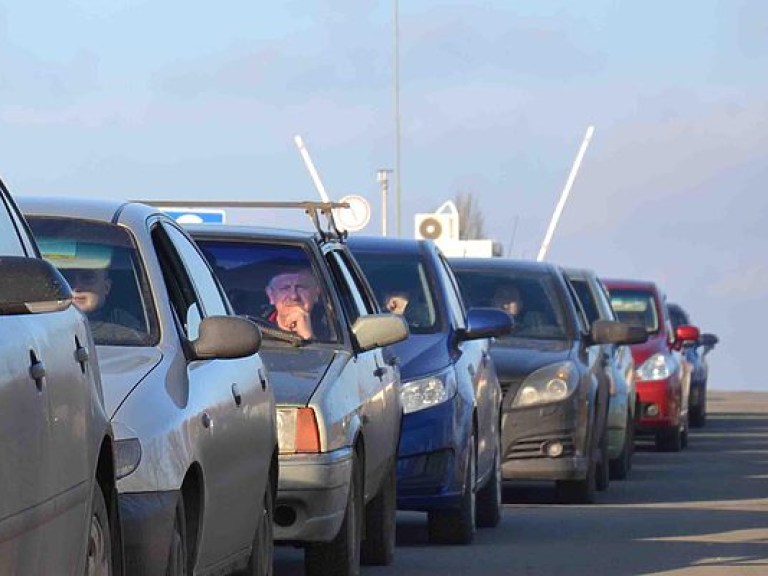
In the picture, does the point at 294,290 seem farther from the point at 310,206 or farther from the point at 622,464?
the point at 622,464

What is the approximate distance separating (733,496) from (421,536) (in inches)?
220

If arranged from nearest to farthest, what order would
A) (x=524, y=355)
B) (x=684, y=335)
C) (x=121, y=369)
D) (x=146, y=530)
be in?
(x=146, y=530) < (x=121, y=369) < (x=524, y=355) < (x=684, y=335)

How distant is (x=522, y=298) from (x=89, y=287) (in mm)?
11448

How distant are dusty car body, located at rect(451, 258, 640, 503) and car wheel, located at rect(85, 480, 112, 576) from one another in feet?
38.4

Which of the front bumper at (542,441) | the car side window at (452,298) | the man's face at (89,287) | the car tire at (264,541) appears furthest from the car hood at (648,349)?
the man's face at (89,287)

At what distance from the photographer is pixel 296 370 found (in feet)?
39.1

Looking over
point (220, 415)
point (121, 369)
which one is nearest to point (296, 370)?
point (220, 415)

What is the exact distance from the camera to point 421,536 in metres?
15.8

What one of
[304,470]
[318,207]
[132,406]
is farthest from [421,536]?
[132,406]

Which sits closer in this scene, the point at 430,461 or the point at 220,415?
the point at 220,415

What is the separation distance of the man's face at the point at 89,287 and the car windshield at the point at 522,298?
10.8m

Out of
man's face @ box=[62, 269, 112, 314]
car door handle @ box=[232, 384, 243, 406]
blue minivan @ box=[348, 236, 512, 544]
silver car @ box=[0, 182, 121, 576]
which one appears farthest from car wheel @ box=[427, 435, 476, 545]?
silver car @ box=[0, 182, 121, 576]

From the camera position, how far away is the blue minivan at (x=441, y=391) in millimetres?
14641

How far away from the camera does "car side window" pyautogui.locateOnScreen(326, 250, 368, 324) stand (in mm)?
13344
